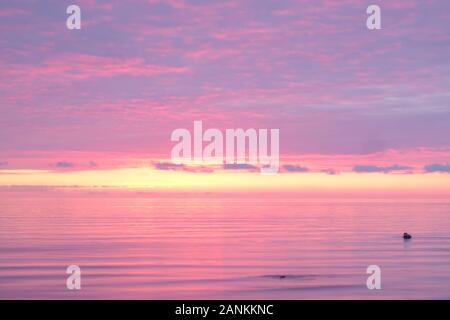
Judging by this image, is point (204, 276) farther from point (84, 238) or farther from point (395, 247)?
point (84, 238)

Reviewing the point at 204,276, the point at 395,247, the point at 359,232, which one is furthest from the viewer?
the point at 359,232

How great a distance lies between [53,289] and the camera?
35562 millimetres

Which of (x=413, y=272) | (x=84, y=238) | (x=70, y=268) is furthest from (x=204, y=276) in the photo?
(x=84, y=238)

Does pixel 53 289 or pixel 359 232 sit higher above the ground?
pixel 359 232

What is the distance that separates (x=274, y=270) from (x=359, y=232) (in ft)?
107

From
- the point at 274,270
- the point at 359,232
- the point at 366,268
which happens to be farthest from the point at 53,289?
the point at 359,232

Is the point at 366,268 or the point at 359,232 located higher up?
the point at 359,232
